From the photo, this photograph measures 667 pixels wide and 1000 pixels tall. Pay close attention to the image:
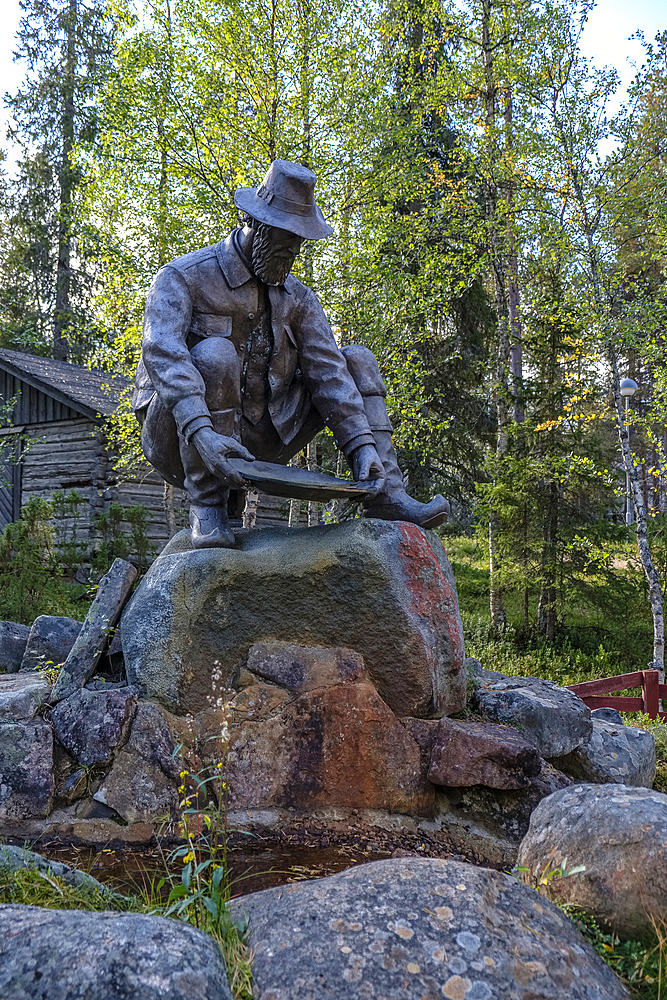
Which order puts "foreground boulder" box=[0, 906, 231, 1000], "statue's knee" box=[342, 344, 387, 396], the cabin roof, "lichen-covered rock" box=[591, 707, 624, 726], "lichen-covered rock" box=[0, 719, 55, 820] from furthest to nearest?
the cabin roof < "lichen-covered rock" box=[591, 707, 624, 726] < "statue's knee" box=[342, 344, 387, 396] < "lichen-covered rock" box=[0, 719, 55, 820] < "foreground boulder" box=[0, 906, 231, 1000]

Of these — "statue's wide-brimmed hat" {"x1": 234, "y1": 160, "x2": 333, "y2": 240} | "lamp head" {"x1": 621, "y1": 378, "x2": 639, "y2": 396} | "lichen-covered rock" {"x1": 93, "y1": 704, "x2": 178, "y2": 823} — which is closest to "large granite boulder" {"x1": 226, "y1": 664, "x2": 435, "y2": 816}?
"lichen-covered rock" {"x1": 93, "y1": 704, "x2": 178, "y2": 823}

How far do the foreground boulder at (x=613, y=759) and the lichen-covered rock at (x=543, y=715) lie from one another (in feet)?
0.31

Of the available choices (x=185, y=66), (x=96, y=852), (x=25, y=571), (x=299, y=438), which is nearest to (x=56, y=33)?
(x=185, y=66)

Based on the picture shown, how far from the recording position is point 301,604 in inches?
125

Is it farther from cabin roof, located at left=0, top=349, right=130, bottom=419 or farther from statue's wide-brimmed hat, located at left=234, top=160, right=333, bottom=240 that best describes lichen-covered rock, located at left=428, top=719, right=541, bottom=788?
cabin roof, located at left=0, top=349, right=130, bottom=419

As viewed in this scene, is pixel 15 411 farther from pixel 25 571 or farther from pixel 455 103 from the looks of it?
pixel 455 103

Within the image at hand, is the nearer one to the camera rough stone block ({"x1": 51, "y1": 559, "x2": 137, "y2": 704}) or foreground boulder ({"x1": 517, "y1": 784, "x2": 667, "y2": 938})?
foreground boulder ({"x1": 517, "y1": 784, "x2": 667, "y2": 938})

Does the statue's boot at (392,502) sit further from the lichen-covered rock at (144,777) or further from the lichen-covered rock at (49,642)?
the lichen-covered rock at (49,642)

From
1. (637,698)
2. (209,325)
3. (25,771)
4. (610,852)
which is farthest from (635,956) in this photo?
(637,698)

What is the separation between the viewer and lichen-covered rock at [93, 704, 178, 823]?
281 cm

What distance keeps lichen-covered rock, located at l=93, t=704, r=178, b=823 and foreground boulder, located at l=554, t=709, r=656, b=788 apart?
5.83 ft

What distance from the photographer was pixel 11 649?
15.9 ft

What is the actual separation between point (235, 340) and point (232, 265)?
334mm

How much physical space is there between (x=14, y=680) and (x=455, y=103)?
36.6 feet
